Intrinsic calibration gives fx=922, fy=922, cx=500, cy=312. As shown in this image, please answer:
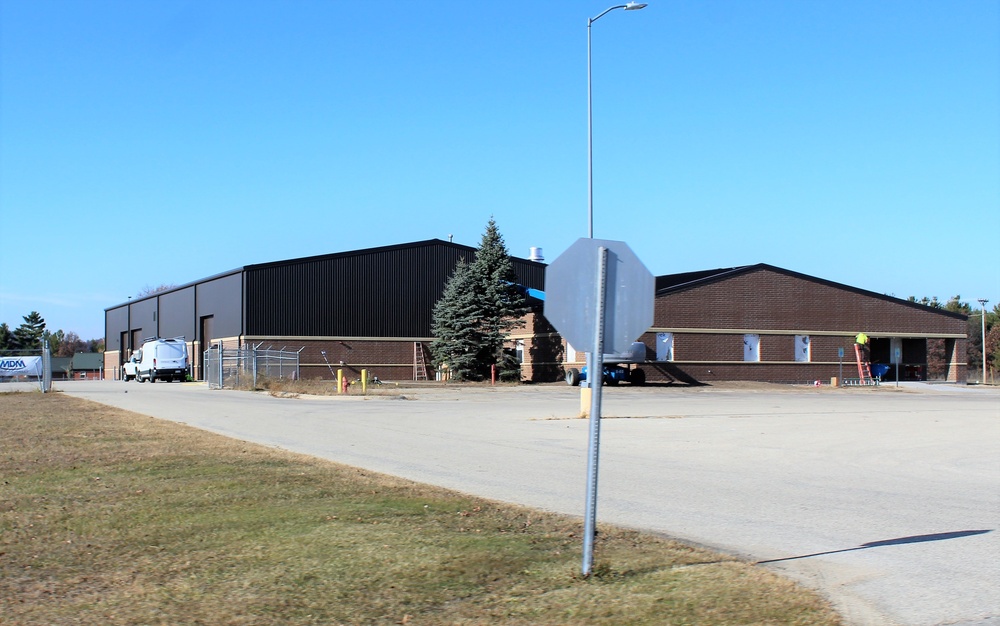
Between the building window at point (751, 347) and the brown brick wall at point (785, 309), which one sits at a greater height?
the brown brick wall at point (785, 309)

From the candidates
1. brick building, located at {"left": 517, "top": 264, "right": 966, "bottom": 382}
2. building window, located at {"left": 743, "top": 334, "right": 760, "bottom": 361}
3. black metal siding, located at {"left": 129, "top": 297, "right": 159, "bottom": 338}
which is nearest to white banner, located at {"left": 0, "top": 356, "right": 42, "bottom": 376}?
brick building, located at {"left": 517, "top": 264, "right": 966, "bottom": 382}

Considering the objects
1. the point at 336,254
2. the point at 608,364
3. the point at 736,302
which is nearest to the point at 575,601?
the point at 608,364

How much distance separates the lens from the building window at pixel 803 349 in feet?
172

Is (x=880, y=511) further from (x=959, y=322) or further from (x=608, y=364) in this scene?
(x=959, y=322)

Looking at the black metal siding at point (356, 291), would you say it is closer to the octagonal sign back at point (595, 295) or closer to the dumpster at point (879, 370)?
the dumpster at point (879, 370)

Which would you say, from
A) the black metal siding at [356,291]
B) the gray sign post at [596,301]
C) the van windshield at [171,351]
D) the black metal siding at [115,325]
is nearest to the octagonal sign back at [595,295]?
the gray sign post at [596,301]

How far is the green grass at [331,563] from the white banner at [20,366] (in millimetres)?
38795

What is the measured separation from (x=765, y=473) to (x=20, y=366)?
4274 centimetres

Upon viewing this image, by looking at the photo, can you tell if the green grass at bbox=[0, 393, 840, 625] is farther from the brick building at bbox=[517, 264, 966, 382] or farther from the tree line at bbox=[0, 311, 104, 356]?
the tree line at bbox=[0, 311, 104, 356]

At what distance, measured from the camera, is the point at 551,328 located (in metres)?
56.7

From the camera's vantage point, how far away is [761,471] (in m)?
12.8

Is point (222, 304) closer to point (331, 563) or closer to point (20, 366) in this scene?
point (20, 366)

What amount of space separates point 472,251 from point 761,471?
166ft

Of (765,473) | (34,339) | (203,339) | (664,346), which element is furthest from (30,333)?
(765,473)
